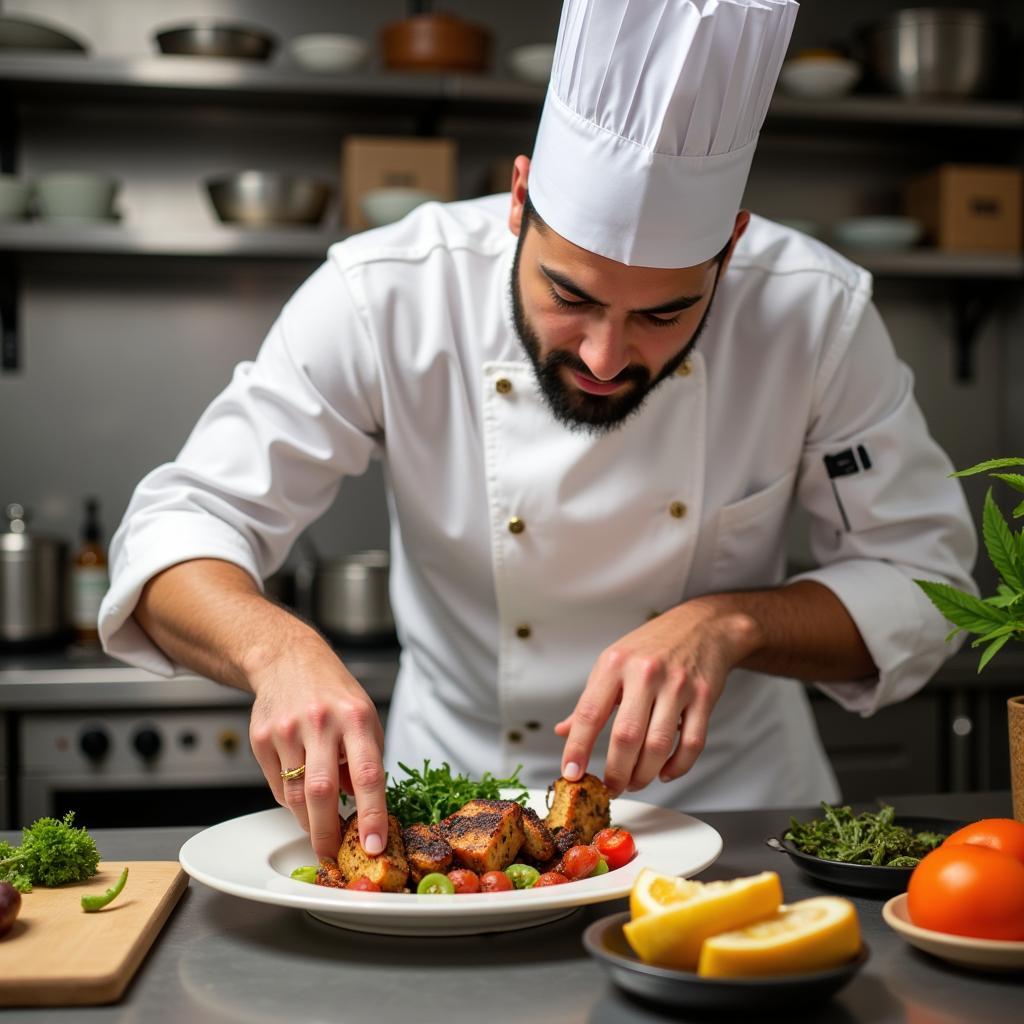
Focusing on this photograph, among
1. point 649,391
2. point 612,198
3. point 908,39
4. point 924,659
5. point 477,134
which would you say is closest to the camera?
point 612,198

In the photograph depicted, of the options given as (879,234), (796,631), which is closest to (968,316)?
(879,234)

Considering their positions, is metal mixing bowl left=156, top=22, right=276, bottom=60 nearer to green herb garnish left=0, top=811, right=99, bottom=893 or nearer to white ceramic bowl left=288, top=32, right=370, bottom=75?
white ceramic bowl left=288, top=32, right=370, bottom=75

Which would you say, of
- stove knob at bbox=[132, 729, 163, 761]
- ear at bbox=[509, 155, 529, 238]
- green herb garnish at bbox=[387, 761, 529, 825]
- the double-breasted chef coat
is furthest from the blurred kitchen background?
green herb garnish at bbox=[387, 761, 529, 825]

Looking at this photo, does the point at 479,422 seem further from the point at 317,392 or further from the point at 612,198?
the point at 612,198

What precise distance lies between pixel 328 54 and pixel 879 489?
5.86ft

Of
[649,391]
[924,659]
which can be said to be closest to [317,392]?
[649,391]

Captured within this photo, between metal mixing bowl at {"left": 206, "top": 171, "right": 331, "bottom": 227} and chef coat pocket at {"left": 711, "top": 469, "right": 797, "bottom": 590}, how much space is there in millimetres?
1505

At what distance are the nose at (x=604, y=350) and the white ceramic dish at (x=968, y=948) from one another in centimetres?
62

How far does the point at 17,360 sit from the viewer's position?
309 centimetres

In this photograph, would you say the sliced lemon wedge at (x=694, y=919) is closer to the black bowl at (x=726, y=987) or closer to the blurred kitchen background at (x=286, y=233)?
the black bowl at (x=726, y=987)

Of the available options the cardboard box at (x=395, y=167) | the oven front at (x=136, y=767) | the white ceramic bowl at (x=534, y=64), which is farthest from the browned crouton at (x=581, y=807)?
the white ceramic bowl at (x=534, y=64)

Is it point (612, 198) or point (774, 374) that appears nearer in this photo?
point (612, 198)

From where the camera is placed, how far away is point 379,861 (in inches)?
40.1

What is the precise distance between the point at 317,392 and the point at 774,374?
586 millimetres
